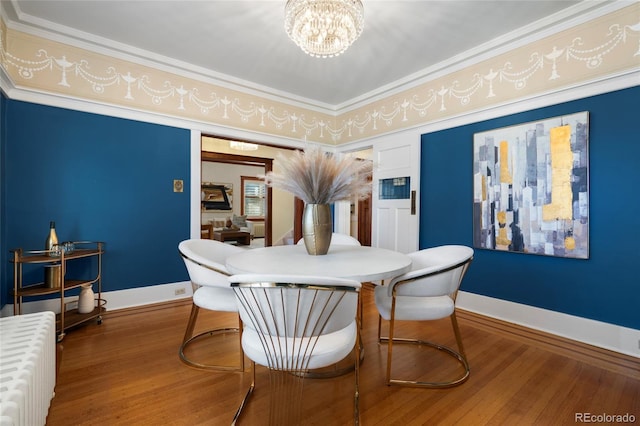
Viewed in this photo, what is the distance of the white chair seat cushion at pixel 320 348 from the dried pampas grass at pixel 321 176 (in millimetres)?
901

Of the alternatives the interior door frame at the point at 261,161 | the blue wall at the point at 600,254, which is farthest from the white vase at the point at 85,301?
the blue wall at the point at 600,254

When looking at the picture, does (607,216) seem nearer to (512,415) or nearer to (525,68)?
(525,68)

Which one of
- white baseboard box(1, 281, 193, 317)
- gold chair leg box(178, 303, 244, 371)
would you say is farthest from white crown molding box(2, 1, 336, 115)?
gold chair leg box(178, 303, 244, 371)

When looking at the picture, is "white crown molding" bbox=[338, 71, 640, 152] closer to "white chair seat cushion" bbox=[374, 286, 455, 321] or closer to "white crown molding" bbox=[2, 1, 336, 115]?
"white crown molding" bbox=[2, 1, 336, 115]

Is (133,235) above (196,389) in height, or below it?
above

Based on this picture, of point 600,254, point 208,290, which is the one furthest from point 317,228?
point 600,254

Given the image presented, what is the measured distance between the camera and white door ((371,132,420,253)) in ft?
11.6

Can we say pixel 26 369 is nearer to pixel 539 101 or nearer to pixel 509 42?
pixel 539 101

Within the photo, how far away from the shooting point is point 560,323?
2.46 m

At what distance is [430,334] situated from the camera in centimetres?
250

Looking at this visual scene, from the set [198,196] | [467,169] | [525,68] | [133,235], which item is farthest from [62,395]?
[525,68]

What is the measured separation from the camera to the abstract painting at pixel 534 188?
92.7 inches

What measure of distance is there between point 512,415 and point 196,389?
1.75 meters

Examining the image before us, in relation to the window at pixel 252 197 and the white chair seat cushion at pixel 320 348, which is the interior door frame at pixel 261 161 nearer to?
the window at pixel 252 197
